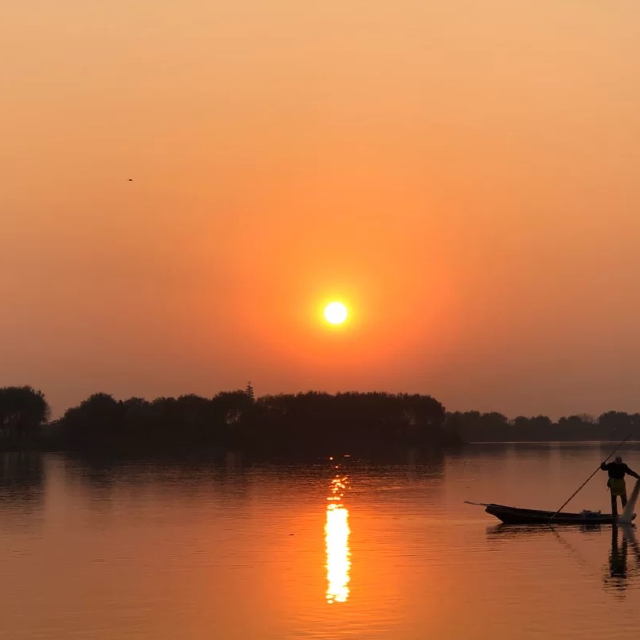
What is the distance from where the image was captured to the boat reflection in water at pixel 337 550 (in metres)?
24.2

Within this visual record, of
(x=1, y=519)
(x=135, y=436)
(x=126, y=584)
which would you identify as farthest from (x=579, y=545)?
(x=135, y=436)

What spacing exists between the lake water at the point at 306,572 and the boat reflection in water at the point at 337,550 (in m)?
0.07

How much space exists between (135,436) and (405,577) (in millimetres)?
151157

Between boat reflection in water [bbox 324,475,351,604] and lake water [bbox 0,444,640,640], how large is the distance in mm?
66

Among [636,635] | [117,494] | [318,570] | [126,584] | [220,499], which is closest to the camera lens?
[636,635]

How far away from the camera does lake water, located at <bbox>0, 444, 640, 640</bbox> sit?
20.7m

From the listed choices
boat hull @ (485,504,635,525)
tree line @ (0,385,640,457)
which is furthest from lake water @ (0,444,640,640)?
tree line @ (0,385,640,457)

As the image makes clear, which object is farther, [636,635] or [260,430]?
[260,430]

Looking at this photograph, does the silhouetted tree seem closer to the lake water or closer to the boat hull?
the lake water

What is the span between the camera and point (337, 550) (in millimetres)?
31844

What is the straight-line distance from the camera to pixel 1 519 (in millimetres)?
43312

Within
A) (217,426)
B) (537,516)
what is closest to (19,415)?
(217,426)

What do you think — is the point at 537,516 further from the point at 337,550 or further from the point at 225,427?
the point at 225,427

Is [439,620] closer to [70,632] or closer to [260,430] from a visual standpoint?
[70,632]
